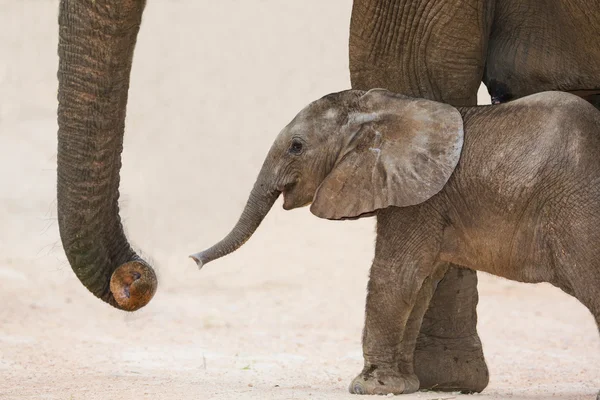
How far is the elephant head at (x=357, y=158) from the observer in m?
5.18

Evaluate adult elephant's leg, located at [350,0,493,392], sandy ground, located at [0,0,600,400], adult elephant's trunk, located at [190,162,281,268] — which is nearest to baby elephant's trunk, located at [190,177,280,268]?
adult elephant's trunk, located at [190,162,281,268]

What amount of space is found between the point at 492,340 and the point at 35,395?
373cm

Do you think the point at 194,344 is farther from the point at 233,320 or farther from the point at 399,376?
the point at 399,376

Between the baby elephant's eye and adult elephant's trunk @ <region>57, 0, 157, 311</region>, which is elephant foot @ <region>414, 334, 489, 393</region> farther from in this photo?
adult elephant's trunk @ <region>57, 0, 157, 311</region>

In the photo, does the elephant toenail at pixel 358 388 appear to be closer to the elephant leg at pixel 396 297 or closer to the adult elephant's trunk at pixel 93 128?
the elephant leg at pixel 396 297

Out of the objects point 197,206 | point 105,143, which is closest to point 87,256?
point 105,143

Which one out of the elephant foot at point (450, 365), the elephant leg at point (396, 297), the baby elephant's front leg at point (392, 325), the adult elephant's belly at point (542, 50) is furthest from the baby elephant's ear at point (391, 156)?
the elephant foot at point (450, 365)

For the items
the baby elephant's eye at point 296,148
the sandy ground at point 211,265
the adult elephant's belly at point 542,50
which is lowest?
the sandy ground at point 211,265

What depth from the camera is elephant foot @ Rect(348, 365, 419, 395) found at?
5.39m

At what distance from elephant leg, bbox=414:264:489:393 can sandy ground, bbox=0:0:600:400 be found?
7.6 inches

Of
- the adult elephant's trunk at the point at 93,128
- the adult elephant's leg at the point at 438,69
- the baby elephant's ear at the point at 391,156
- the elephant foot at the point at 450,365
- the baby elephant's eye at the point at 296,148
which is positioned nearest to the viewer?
the adult elephant's trunk at the point at 93,128

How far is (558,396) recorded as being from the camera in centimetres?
571

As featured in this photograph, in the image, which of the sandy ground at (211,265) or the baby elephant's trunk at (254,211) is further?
the sandy ground at (211,265)

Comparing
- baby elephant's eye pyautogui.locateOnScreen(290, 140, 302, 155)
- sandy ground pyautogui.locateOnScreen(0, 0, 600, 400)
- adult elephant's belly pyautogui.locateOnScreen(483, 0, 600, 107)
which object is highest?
adult elephant's belly pyautogui.locateOnScreen(483, 0, 600, 107)
